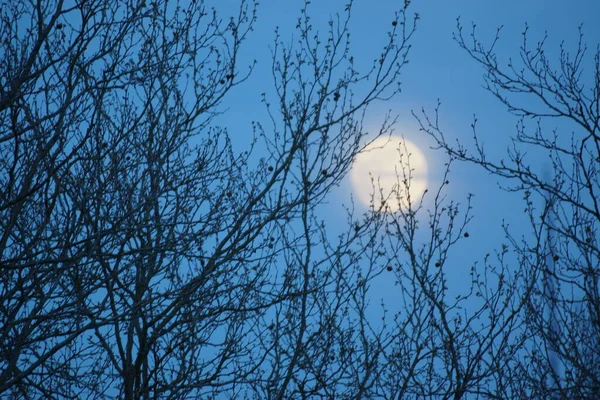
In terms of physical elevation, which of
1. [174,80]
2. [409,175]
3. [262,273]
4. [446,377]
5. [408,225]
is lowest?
[446,377]

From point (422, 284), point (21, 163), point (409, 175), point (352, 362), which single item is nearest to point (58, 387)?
point (21, 163)

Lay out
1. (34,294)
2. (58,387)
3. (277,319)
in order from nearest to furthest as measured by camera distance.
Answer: (34,294) → (58,387) → (277,319)

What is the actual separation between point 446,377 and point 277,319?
1577mm

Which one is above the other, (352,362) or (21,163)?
(21,163)

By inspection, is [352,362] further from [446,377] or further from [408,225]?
[408,225]

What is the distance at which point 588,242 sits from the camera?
4.98 metres

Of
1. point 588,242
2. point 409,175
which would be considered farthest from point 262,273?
point 588,242

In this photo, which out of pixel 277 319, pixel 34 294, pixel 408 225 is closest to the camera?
pixel 34 294

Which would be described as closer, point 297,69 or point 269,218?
point 269,218

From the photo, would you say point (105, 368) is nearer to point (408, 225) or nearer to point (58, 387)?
point (58, 387)

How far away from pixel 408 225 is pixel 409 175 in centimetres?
47

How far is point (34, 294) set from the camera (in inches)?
144

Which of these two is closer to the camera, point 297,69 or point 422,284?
point 422,284

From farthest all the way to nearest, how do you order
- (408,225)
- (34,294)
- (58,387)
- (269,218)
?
(408,225) < (58,387) < (269,218) < (34,294)
